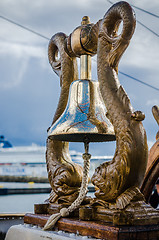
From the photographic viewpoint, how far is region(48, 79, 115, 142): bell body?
4.73 feet

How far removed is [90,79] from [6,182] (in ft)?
63.3

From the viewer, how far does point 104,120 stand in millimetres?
1488

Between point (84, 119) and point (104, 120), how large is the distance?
95 millimetres

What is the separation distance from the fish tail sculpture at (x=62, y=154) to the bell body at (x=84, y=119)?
9 centimetres

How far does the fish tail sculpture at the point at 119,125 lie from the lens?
1.22m

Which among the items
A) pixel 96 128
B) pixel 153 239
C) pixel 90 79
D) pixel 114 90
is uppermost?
pixel 90 79

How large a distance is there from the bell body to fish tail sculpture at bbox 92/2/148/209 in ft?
0.41

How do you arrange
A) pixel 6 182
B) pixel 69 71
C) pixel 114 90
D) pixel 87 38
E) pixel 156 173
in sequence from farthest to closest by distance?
pixel 6 182 → pixel 156 173 → pixel 69 71 → pixel 87 38 → pixel 114 90

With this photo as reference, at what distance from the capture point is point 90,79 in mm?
1609

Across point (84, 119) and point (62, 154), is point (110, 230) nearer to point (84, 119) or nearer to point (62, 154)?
point (84, 119)

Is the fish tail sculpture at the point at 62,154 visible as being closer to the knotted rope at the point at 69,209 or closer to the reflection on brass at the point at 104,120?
the reflection on brass at the point at 104,120

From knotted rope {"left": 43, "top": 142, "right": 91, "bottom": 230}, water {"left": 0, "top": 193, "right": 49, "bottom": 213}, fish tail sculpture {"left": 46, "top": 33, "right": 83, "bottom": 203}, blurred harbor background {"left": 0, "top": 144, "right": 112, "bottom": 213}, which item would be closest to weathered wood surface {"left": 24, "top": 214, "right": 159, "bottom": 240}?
knotted rope {"left": 43, "top": 142, "right": 91, "bottom": 230}

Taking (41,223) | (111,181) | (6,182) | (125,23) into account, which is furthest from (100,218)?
(6,182)

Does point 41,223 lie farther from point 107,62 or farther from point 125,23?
point 125,23
